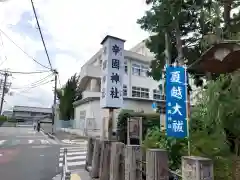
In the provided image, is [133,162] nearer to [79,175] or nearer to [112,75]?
[79,175]

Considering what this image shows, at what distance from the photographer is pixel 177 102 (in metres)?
4.11

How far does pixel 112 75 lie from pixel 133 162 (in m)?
4.02

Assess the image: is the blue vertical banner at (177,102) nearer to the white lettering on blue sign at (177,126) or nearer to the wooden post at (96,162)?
the white lettering on blue sign at (177,126)

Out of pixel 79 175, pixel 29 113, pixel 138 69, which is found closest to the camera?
pixel 79 175

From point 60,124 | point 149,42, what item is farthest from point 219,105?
point 60,124

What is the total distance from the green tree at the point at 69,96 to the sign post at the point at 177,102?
105 feet

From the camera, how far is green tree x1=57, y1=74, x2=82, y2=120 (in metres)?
35.3

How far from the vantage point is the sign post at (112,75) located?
804 cm

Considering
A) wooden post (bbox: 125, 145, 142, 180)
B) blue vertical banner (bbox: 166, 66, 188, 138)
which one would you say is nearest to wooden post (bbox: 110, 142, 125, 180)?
wooden post (bbox: 125, 145, 142, 180)

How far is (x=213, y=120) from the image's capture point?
4.16 m

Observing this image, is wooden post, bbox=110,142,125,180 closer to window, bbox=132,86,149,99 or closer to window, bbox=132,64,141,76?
window, bbox=132,86,149,99

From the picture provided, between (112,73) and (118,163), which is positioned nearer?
(118,163)

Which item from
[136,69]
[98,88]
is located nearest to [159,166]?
[136,69]

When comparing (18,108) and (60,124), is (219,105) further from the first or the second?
(18,108)
